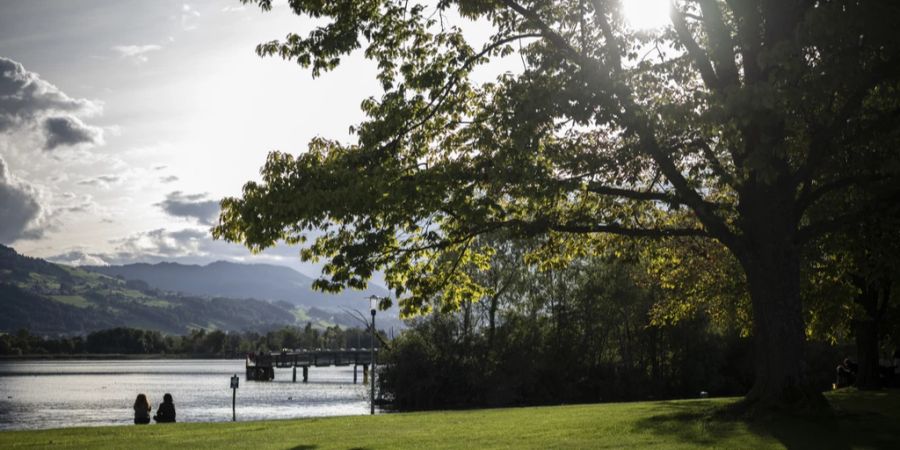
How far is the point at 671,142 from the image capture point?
2198 centimetres

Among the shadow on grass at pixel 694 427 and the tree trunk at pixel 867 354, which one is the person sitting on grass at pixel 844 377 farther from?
the shadow on grass at pixel 694 427

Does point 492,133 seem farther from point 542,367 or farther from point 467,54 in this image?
point 542,367

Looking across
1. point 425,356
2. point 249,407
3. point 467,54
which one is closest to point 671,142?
point 467,54

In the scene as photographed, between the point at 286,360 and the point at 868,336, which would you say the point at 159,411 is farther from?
the point at 286,360

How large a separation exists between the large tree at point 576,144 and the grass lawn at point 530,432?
5.91 ft

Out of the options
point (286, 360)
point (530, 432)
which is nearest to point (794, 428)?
point (530, 432)

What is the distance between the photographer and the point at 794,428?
734 inches

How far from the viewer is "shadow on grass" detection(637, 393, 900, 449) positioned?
57.0 ft

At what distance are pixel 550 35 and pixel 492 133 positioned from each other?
110 inches

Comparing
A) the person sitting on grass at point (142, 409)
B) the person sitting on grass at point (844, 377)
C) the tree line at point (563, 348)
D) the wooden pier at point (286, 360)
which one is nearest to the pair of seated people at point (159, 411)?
the person sitting on grass at point (142, 409)

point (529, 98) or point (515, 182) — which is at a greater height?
point (529, 98)

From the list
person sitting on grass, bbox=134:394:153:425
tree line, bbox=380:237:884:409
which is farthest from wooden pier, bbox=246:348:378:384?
person sitting on grass, bbox=134:394:153:425

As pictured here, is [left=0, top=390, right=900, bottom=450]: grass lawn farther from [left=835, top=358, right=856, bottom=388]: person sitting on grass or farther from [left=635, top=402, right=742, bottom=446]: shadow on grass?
[left=835, top=358, right=856, bottom=388]: person sitting on grass

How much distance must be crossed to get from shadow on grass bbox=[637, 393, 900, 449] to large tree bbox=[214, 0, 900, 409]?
2.94 ft
